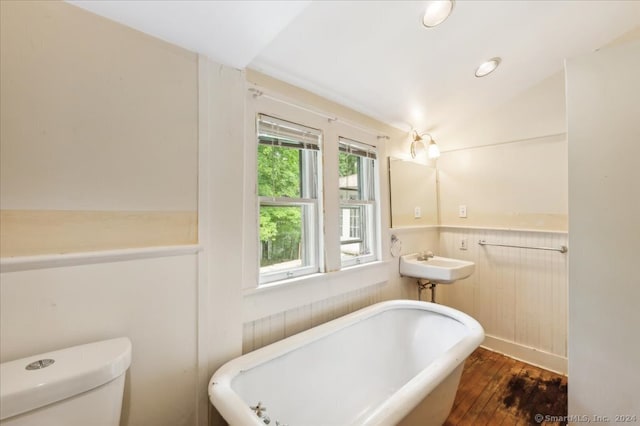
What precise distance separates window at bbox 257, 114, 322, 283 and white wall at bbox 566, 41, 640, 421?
1540 millimetres

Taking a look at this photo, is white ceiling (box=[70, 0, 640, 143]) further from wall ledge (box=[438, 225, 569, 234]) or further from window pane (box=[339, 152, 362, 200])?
wall ledge (box=[438, 225, 569, 234])

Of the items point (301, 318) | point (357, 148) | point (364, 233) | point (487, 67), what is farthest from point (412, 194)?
point (301, 318)

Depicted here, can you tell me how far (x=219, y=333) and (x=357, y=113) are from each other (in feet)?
5.90

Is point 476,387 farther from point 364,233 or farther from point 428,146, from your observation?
point 428,146

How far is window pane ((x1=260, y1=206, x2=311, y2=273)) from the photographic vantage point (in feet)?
5.28

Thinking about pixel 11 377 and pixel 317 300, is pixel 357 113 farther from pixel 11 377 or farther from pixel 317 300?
pixel 11 377

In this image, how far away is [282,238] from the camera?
5.61ft

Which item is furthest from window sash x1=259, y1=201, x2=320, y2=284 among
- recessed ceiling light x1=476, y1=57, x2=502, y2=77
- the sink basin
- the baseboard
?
the baseboard

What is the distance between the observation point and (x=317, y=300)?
1.76m

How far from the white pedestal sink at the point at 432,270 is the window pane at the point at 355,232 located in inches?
18.6

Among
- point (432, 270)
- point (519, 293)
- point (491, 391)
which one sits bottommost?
point (491, 391)

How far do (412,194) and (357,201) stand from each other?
2.61 ft

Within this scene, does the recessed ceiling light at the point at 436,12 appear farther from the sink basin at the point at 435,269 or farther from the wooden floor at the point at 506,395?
the wooden floor at the point at 506,395

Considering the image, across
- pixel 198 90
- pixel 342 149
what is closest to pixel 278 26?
pixel 198 90
